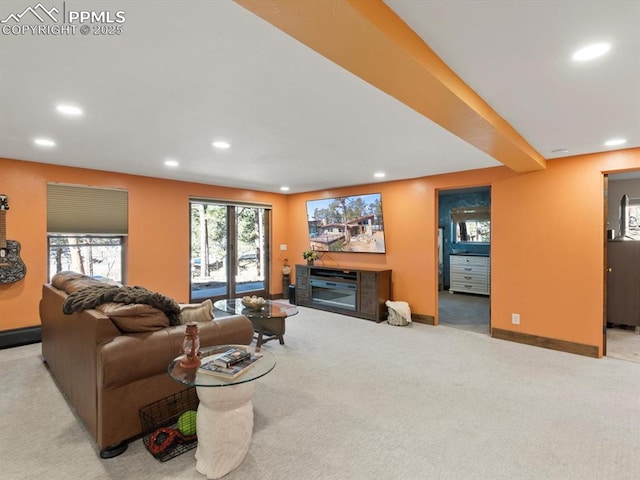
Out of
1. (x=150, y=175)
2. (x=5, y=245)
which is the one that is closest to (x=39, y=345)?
(x=5, y=245)

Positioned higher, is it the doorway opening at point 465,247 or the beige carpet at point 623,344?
the doorway opening at point 465,247

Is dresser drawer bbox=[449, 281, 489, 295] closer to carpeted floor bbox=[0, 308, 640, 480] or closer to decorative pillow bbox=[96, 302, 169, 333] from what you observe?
carpeted floor bbox=[0, 308, 640, 480]

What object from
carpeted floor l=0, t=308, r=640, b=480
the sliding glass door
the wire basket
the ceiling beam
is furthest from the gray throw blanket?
the sliding glass door

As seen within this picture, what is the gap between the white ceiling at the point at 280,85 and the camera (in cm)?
148

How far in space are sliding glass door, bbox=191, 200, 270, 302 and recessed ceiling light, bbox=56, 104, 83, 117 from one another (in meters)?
3.28

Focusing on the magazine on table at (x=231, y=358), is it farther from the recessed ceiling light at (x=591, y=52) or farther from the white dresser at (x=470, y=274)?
the white dresser at (x=470, y=274)

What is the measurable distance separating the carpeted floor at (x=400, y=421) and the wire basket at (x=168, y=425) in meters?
0.08

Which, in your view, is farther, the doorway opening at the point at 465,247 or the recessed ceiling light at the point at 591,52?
the doorway opening at the point at 465,247

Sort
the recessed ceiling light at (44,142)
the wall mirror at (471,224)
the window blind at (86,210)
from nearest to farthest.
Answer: the recessed ceiling light at (44,142) < the window blind at (86,210) < the wall mirror at (471,224)

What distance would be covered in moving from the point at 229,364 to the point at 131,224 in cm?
403

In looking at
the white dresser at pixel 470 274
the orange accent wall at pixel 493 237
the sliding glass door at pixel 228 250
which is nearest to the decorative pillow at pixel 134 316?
the orange accent wall at pixel 493 237

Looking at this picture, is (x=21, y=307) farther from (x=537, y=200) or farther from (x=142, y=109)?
(x=537, y=200)

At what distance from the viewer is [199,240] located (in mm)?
6113

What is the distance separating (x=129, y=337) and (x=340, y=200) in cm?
478
